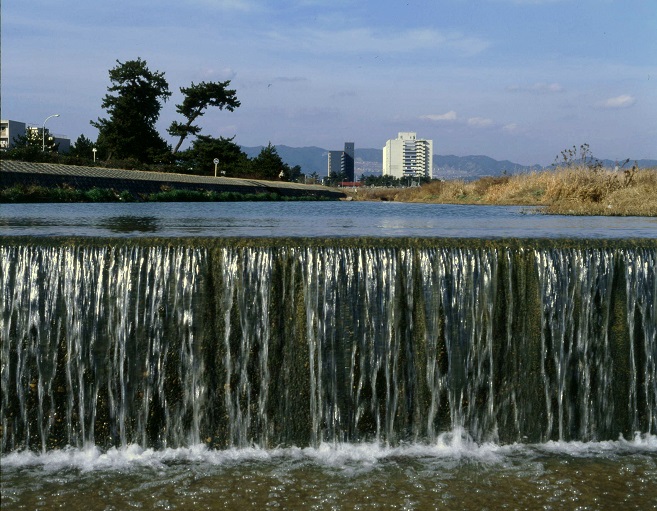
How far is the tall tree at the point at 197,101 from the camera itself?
6248 cm

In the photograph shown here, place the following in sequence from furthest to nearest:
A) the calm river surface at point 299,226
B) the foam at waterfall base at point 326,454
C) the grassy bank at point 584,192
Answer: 1. the grassy bank at point 584,192
2. the calm river surface at point 299,226
3. the foam at waterfall base at point 326,454

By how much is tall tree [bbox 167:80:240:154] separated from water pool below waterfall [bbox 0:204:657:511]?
57.4 meters

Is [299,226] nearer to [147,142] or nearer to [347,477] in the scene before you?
[347,477]

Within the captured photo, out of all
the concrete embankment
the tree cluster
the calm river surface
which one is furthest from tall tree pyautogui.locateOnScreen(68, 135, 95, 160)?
the calm river surface

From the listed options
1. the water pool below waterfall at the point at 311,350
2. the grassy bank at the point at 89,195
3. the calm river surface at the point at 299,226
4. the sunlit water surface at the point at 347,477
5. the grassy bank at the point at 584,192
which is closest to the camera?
the sunlit water surface at the point at 347,477

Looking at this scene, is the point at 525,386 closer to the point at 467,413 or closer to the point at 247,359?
the point at 467,413

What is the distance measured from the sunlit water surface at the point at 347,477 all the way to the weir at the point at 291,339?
14 cm

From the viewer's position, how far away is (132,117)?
191 ft

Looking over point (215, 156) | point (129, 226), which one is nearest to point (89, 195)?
point (129, 226)

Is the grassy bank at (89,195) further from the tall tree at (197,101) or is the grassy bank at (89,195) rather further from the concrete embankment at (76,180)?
the tall tree at (197,101)

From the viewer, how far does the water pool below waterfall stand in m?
5.86

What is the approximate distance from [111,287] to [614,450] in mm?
3992

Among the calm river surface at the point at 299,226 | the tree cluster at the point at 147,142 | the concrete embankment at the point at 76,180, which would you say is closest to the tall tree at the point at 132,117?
the tree cluster at the point at 147,142

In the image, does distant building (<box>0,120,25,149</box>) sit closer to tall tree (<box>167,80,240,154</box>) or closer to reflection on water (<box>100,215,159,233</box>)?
tall tree (<box>167,80,240,154</box>)
